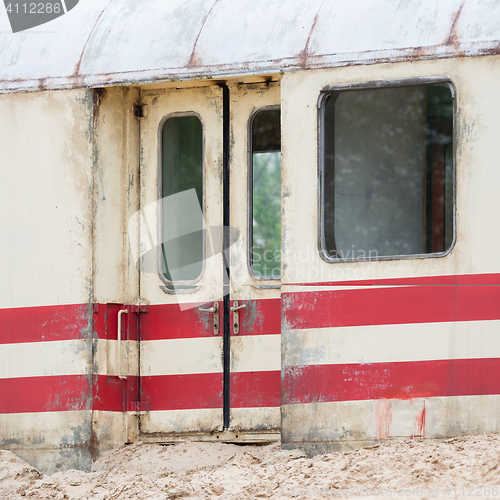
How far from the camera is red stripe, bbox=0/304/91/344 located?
199 inches

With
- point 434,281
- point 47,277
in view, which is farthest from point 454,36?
point 47,277

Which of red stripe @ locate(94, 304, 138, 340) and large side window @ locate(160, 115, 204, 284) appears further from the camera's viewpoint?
large side window @ locate(160, 115, 204, 284)

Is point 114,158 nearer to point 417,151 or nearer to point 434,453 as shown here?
point 417,151

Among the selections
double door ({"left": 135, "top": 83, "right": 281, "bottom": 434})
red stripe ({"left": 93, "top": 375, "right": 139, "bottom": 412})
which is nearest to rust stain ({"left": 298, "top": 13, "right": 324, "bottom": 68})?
double door ({"left": 135, "top": 83, "right": 281, "bottom": 434})

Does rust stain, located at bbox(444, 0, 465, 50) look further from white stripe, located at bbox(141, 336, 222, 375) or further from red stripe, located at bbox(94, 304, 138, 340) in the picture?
red stripe, located at bbox(94, 304, 138, 340)

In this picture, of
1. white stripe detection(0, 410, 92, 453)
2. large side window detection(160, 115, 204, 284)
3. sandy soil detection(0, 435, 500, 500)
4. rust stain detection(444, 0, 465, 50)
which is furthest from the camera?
large side window detection(160, 115, 204, 284)

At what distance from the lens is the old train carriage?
4.41 m

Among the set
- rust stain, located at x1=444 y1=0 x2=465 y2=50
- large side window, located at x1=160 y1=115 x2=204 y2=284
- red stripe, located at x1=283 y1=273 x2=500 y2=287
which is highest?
rust stain, located at x1=444 y1=0 x2=465 y2=50

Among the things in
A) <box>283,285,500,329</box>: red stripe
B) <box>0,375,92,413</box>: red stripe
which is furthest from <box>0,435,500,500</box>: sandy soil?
<box>283,285,500,329</box>: red stripe

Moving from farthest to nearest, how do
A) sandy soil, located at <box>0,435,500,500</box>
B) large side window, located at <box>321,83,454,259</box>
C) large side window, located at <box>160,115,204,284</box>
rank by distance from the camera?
large side window, located at <box>160,115,204,284</box> < large side window, located at <box>321,83,454,259</box> < sandy soil, located at <box>0,435,500,500</box>

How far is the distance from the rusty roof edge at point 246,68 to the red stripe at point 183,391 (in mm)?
1941

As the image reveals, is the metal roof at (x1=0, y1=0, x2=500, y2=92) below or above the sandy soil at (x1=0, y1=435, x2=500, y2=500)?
above

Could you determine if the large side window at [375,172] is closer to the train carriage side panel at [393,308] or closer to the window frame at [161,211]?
the train carriage side panel at [393,308]

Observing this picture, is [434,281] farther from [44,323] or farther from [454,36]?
[44,323]
